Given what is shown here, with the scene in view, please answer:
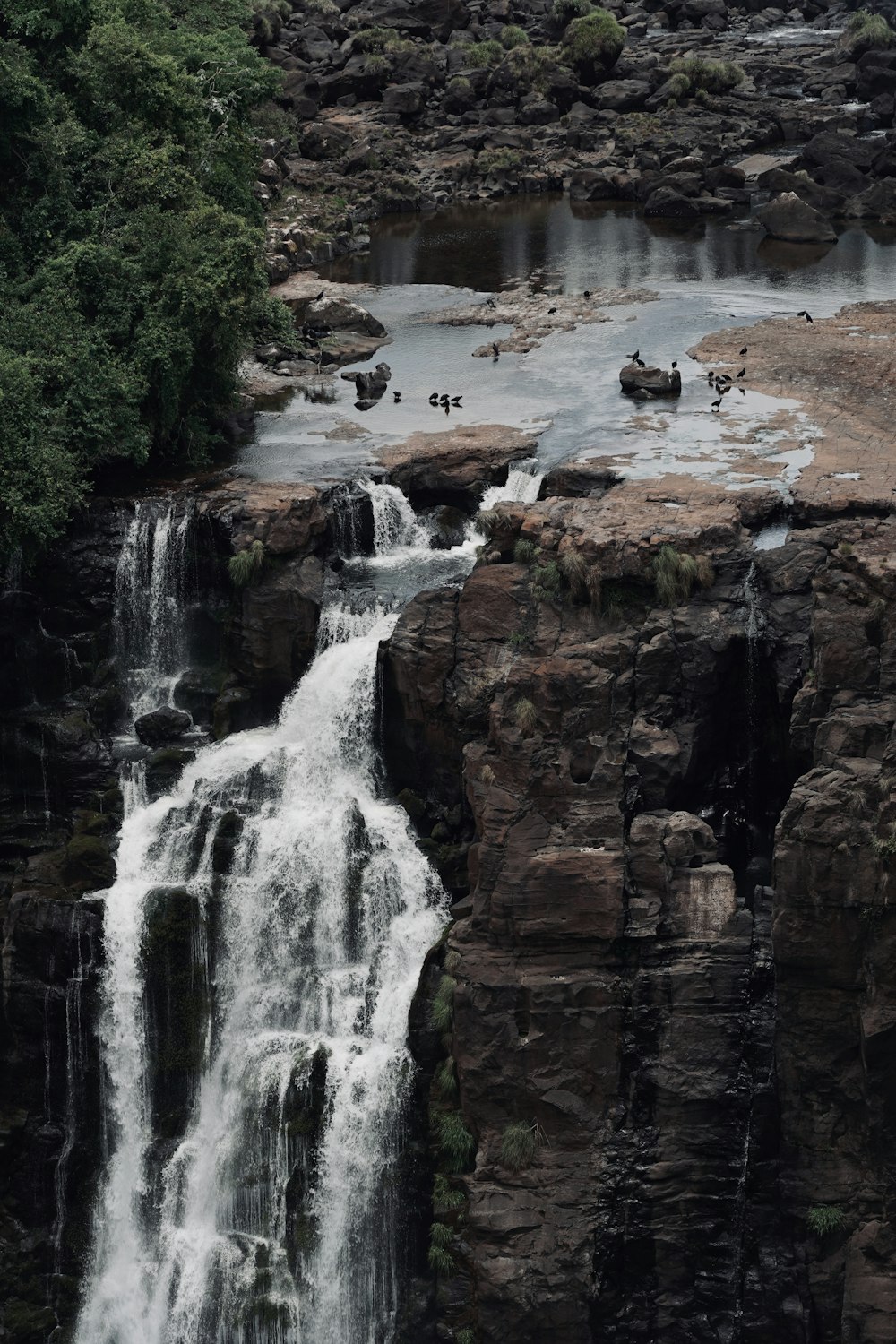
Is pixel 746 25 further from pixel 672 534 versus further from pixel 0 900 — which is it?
pixel 0 900

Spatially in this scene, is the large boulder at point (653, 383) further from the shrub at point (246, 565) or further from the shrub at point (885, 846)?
the shrub at point (885, 846)

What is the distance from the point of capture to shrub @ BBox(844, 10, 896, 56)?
92188 millimetres

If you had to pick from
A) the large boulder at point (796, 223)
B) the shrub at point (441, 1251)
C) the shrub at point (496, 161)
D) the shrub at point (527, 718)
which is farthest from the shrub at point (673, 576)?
the shrub at point (496, 161)

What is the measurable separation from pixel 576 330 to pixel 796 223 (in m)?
16.0

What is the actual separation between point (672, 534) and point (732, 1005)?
10.2 m

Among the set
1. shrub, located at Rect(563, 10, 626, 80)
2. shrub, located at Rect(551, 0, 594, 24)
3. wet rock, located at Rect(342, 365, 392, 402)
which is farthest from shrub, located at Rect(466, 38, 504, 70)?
wet rock, located at Rect(342, 365, 392, 402)

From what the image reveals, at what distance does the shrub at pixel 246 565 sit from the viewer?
128ft

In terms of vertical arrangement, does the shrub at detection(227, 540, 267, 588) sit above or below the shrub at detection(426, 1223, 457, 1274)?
above

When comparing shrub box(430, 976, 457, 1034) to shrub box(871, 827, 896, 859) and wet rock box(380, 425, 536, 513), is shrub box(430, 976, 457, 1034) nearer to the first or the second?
shrub box(871, 827, 896, 859)

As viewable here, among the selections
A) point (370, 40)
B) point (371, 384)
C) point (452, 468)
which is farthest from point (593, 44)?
point (452, 468)

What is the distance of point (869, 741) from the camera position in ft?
95.2

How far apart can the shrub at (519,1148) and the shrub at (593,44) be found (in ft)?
236

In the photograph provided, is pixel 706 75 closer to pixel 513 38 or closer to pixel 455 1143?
pixel 513 38

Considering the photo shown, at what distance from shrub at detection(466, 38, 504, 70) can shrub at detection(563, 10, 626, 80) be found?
356cm
